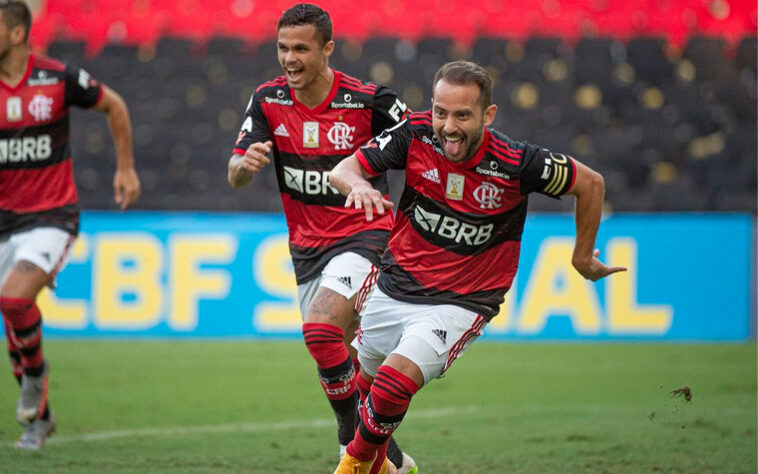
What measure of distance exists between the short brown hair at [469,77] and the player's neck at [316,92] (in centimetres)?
123

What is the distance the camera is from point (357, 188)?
442cm

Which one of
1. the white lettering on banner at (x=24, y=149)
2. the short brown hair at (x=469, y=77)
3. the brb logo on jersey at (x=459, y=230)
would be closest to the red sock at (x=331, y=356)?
the brb logo on jersey at (x=459, y=230)

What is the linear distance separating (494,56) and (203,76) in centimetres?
417

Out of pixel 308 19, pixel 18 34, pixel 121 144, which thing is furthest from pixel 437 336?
pixel 18 34

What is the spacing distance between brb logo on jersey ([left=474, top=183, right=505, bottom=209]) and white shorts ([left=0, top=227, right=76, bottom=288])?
3001 mm

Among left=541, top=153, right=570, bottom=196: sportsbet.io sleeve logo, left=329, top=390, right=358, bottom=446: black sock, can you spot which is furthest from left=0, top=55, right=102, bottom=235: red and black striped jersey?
left=541, top=153, right=570, bottom=196: sportsbet.io sleeve logo

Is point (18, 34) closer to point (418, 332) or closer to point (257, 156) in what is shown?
point (257, 156)

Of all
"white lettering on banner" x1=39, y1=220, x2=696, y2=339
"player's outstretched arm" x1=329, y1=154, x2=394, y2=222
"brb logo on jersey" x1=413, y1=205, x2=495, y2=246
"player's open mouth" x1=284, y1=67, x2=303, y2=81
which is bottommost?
"white lettering on banner" x1=39, y1=220, x2=696, y2=339

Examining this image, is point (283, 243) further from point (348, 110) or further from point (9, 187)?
point (348, 110)

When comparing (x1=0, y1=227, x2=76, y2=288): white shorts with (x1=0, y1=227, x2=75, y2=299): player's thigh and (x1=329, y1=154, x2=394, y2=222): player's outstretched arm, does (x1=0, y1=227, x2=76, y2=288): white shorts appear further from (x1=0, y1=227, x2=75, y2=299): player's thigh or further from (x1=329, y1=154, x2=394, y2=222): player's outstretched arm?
(x1=329, y1=154, x2=394, y2=222): player's outstretched arm

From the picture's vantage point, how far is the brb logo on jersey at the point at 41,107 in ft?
21.9

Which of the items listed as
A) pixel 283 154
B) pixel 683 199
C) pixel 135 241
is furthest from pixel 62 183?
pixel 683 199

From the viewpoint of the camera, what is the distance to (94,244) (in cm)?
1162

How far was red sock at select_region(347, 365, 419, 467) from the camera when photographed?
15.1ft
